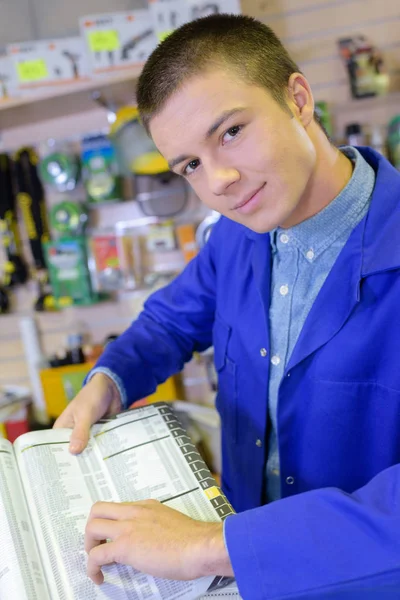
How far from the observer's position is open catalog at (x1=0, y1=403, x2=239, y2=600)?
581 millimetres

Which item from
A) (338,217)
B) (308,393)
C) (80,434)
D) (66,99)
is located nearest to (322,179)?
(338,217)

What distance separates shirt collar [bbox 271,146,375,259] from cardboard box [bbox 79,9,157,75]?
1.23 m

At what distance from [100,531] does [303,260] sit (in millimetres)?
547

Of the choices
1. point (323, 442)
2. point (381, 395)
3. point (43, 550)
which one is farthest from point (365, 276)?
point (43, 550)

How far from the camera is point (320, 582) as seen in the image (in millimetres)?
501

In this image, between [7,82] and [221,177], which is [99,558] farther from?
[7,82]

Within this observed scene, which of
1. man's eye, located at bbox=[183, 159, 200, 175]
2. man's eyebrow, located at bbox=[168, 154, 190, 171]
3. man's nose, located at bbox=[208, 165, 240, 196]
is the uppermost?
man's eyebrow, located at bbox=[168, 154, 190, 171]

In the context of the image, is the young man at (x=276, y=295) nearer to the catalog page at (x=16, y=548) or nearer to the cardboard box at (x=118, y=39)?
the catalog page at (x=16, y=548)

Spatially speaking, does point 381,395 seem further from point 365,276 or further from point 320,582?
point 320,582

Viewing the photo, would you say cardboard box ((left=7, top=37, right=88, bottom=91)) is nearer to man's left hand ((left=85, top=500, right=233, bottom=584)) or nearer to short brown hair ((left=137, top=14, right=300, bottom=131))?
short brown hair ((left=137, top=14, right=300, bottom=131))

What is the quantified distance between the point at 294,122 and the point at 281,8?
1.44 m

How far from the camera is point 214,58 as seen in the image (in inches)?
28.9

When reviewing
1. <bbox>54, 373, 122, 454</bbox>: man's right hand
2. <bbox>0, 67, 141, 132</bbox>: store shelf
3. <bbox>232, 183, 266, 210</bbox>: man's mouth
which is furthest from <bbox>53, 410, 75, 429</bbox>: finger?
<bbox>0, 67, 141, 132</bbox>: store shelf

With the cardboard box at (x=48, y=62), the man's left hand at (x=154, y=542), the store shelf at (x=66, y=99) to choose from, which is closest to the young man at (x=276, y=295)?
the man's left hand at (x=154, y=542)
